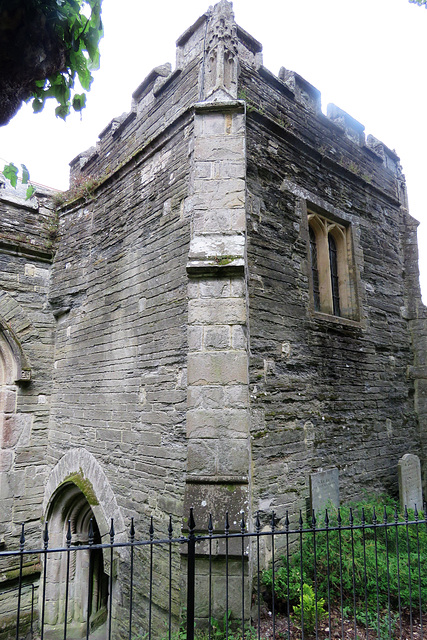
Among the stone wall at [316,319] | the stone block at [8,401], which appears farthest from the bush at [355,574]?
the stone block at [8,401]

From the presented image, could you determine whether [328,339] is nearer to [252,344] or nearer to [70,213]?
[252,344]

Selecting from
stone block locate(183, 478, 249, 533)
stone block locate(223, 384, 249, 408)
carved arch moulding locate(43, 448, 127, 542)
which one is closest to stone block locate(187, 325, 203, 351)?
stone block locate(223, 384, 249, 408)

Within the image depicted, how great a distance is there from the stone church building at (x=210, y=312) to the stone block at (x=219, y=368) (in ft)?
0.06

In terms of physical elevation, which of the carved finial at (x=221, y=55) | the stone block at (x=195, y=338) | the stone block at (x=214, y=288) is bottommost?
the stone block at (x=195, y=338)

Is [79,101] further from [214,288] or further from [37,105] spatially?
[214,288]

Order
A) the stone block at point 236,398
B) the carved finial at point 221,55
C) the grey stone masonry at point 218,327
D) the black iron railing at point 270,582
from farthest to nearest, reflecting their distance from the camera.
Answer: the carved finial at point 221,55, the stone block at point 236,398, the grey stone masonry at point 218,327, the black iron railing at point 270,582

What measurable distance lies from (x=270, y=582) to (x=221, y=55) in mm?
6250

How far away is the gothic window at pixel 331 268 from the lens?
6.56 m

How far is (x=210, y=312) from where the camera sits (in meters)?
3.98

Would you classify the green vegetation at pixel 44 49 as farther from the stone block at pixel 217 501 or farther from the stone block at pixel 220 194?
the stone block at pixel 217 501

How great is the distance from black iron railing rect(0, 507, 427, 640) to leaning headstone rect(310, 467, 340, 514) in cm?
21

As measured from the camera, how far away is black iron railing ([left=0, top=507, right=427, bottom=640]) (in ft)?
10.5

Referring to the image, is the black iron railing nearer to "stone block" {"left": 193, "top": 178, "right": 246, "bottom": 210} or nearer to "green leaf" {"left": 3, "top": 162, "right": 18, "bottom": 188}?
"green leaf" {"left": 3, "top": 162, "right": 18, "bottom": 188}

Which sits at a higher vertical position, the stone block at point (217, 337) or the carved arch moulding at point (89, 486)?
the stone block at point (217, 337)
